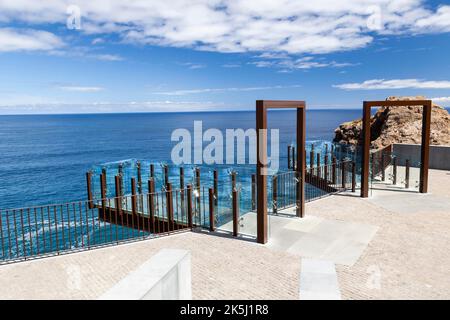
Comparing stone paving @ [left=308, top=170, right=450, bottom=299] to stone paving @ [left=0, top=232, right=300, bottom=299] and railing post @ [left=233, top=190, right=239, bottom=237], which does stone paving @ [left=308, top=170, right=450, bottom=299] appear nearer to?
stone paving @ [left=0, top=232, right=300, bottom=299]

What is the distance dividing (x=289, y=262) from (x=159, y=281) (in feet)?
12.6

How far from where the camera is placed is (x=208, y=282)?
6758mm

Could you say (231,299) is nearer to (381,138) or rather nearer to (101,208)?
(101,208)

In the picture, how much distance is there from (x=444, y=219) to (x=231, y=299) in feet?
26.0

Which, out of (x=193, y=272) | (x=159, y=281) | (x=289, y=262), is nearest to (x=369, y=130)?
(x=289, y=262)

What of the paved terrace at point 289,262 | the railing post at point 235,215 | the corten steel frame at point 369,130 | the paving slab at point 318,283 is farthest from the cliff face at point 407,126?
the paving slab at point 318,283

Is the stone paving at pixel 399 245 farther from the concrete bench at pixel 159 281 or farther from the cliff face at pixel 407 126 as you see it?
the cliff face at pixel 407 126

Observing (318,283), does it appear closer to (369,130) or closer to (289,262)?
(289,262)

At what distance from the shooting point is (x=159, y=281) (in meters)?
4.67

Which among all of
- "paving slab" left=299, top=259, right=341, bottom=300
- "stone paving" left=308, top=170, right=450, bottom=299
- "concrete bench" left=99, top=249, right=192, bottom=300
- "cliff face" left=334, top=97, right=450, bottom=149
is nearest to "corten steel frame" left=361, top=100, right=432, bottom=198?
"stone paving" left=308, top=170, right=450, bottom=299

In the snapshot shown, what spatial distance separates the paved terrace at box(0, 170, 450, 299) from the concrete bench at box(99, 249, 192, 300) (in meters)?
1.04

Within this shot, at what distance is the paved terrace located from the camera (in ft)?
21.1

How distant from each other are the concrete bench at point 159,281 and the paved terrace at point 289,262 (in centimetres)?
104

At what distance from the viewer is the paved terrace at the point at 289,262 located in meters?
6.43
